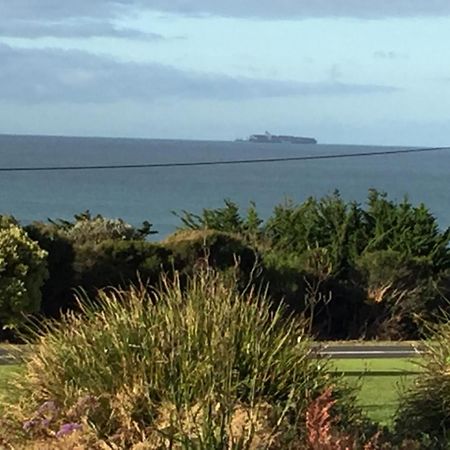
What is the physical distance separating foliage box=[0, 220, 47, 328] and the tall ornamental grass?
33.7 feet

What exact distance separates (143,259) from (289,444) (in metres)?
16.5

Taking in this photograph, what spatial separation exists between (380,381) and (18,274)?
323 inches

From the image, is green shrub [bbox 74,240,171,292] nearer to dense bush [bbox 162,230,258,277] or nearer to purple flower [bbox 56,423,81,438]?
dense bush [bbox 162,230,258,277]

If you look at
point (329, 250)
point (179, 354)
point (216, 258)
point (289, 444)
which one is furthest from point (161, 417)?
point (329, 250)

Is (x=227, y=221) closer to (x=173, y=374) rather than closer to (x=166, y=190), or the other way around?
(x=173, y=374)

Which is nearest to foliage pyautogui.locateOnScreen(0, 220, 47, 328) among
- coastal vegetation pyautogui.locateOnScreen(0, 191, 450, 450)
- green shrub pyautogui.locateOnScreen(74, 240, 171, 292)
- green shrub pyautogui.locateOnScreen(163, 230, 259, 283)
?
green shrub pyautogui.locateOnScreen(74, 240, 171, 292)

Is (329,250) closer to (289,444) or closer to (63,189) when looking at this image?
(289,444)

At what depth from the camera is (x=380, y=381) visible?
43.6 ft

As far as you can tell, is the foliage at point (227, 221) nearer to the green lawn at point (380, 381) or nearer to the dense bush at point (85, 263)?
the dense bush at point (85, 263)

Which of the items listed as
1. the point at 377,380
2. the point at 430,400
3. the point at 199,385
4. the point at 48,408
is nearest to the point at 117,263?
the point at 377,380

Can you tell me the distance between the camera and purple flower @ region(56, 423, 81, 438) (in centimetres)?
778

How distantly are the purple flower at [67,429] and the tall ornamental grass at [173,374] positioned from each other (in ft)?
0.04

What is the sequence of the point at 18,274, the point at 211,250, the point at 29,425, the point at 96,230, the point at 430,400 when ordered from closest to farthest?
the point at 29,425
the point at 430,400
the point at 18,274
the point at 211,250
the point at 96,230

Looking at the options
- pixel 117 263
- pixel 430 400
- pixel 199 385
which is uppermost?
pixel 199 385
